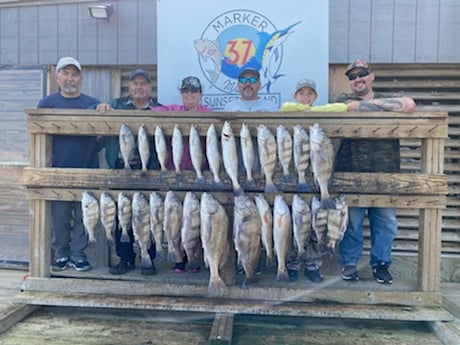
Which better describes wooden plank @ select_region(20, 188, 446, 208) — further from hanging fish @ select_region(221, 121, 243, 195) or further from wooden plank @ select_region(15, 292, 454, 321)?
wooden plank @ select_region(15, 292, 454, 321)

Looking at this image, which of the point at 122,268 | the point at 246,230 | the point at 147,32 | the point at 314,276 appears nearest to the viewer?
the point at 246,230

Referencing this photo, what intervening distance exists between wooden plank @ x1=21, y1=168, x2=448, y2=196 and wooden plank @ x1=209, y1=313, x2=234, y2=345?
850mm

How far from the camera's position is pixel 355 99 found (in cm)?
347

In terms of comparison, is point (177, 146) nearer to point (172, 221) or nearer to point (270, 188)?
point (172, 221)

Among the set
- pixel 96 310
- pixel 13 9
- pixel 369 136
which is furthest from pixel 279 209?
pixel 13 9

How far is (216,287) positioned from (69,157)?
1637mm

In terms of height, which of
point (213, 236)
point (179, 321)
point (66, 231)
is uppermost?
point (213, 236)

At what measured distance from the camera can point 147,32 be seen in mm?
4199

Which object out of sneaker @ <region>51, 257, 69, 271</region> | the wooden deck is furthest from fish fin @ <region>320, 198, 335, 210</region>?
sneaker @ <region>51, 257, 69, 271</region>

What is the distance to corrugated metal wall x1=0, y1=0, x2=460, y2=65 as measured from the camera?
13.0ft

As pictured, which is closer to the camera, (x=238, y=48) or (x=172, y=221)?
(x=172, y=221)

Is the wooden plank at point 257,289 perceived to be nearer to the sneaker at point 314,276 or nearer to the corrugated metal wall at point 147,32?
the sneaker at point 314,276

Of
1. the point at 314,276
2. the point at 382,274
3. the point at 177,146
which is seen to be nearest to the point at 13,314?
the point at 177,146

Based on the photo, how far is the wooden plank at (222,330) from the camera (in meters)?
2.67
